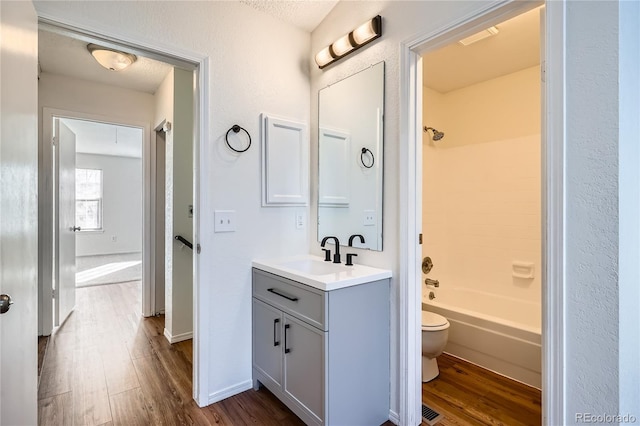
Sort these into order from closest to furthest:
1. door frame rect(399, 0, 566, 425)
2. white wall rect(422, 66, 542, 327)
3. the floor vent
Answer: door frame rect(399, 0, 566, 425)
the floor vent
white wall rect(422, 66, 542, 327)

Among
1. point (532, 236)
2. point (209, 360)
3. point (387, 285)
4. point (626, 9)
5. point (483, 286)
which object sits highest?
point (626, 9)

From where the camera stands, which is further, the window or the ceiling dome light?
the window

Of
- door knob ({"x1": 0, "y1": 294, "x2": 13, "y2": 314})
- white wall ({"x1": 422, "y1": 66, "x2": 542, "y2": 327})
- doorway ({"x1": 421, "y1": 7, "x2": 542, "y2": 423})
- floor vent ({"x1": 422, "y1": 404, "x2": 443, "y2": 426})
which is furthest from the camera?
white wall ({"x1": 422, "y1": 66, "x2": 542, "y2": 327})

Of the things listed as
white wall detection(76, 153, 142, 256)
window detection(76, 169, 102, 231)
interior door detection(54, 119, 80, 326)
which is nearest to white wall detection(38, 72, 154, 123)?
interior door detection(54, 119, 80, 326)

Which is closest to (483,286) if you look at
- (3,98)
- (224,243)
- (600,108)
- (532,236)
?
(532,236)

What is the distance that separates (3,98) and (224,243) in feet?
4.09

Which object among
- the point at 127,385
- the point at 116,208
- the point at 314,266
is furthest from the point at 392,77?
the point at 116,208

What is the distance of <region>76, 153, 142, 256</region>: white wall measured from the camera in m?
6.79

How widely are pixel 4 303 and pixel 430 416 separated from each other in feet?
6.61

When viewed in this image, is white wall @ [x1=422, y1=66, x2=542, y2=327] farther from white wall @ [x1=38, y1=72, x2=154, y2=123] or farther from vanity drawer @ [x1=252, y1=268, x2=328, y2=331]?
white wall @ [x1=38, y1=72, x2=154, y2=123]

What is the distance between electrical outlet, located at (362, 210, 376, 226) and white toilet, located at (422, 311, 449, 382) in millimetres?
816

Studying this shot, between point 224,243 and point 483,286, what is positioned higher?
point 224,243

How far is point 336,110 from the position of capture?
224cm

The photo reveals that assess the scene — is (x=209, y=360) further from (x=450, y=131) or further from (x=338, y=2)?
(x=450, y=131)
